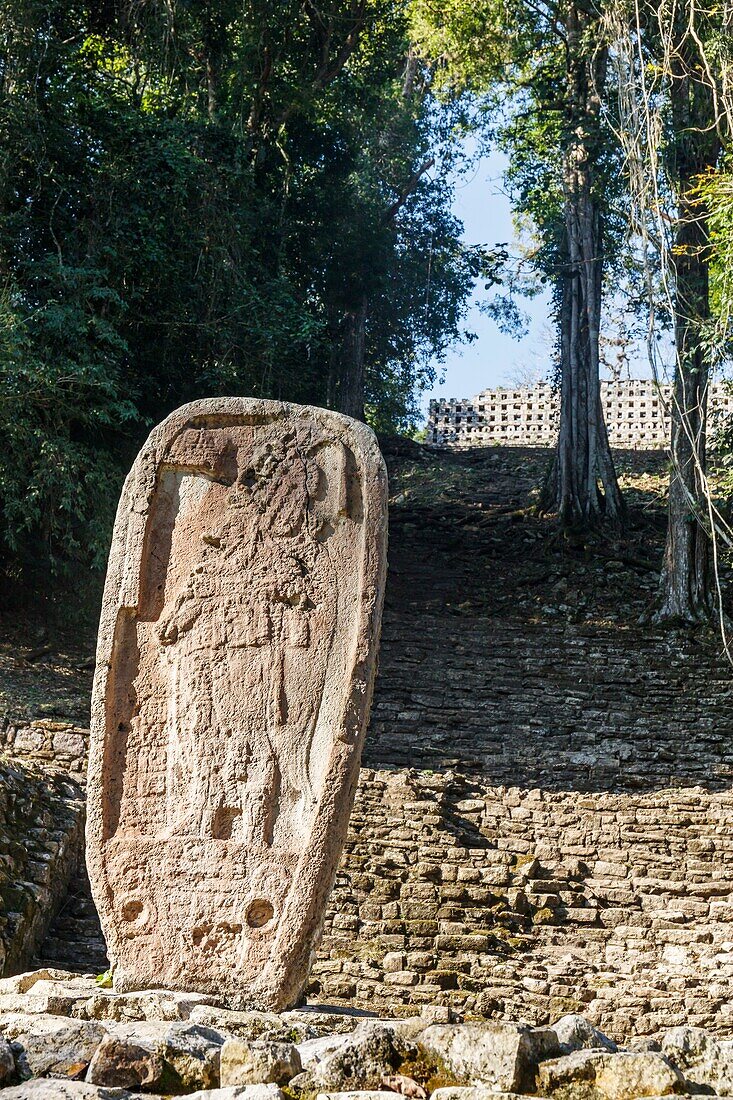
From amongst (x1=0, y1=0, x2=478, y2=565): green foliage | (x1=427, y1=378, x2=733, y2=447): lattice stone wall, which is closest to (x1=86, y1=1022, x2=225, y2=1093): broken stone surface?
(x1=0, y1=0, x2=478, y2=565): green foliage

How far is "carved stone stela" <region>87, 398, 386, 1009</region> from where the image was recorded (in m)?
3.84

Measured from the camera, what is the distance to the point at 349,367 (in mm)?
18062

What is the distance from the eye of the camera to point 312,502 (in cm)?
420

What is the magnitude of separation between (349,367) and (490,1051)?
1570 centimetres

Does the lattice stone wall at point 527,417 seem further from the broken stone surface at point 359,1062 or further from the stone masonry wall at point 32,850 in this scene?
the broken stone surface at point 359,1062

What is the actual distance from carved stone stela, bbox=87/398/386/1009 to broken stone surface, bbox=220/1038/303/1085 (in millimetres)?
871

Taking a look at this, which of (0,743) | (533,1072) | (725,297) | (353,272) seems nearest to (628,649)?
(725,297)

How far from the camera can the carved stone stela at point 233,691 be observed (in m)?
3.84

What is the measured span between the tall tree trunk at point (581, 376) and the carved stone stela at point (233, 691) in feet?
34.4

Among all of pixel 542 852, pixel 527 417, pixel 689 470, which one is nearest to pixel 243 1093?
pixel 542 852

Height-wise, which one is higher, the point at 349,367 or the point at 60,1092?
the point at 349,367

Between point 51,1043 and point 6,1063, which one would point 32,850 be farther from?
point 6,1063

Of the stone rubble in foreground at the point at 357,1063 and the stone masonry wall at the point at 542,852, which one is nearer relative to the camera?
the stone rubble in foreground at the point at 357,1063

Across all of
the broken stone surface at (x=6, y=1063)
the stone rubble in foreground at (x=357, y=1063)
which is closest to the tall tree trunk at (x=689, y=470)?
the stone rubble in foreground at (x=357, y=1063)
